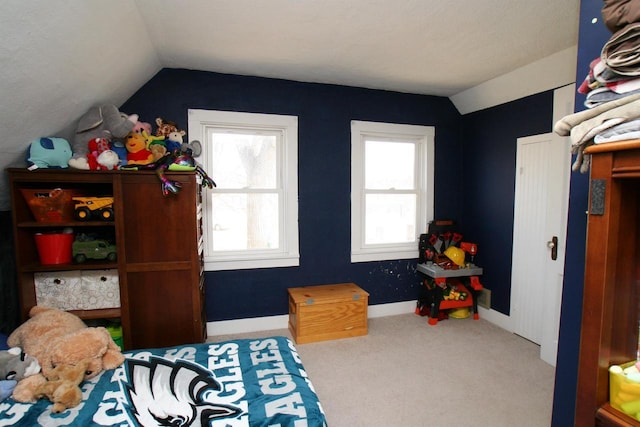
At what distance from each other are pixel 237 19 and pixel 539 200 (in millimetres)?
2875

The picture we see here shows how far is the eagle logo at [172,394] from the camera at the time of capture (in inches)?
55.7

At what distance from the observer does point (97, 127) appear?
7.58 ft

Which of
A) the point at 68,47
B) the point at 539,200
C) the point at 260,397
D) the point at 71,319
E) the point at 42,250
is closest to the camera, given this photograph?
the point at 260,397

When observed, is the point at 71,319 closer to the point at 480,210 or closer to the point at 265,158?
the point at 265,158

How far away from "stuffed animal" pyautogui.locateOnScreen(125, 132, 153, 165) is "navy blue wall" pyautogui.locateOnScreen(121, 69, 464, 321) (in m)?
0.45

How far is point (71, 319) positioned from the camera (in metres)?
1.99

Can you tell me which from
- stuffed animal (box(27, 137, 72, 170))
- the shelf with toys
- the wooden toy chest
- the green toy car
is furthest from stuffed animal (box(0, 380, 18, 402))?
the shelf with toys

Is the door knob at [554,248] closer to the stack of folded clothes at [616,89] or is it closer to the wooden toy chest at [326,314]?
the wooden toy chest at [326,314]

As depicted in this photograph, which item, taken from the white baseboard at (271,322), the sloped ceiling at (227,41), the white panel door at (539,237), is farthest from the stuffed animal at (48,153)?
the white panel door at (539,237)

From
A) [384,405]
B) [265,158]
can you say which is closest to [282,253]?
[265,158]

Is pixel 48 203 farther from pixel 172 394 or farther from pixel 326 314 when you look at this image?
pixel 326 314

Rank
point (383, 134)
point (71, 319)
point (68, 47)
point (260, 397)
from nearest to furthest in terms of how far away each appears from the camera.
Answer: point (260, 397) → point (68, 47) → point (71, 319) → point (383, 134)

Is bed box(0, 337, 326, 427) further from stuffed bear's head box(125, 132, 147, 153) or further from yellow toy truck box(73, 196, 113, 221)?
stuffed bear's head box(125, 132, 147, 153)

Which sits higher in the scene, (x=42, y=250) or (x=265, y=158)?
(x=265, y=158)
